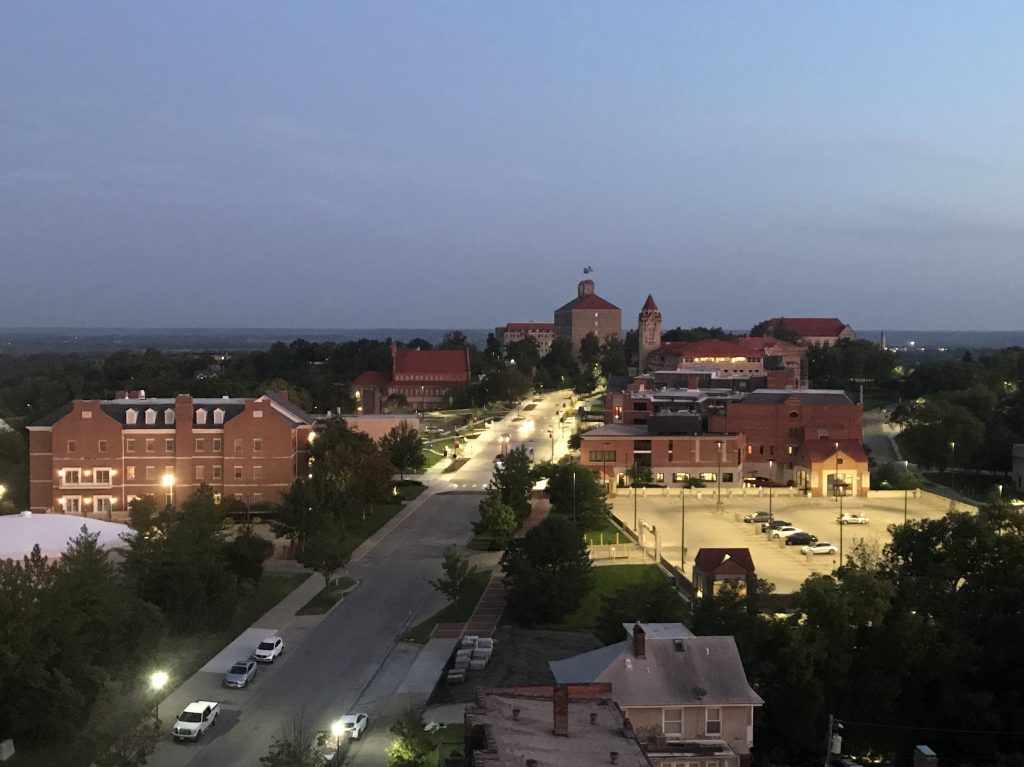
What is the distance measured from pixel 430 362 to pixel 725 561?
3127 inches

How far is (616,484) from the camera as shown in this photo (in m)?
57.8

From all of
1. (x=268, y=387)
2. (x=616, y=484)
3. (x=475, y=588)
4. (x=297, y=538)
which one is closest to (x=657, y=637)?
(x=475, y=588)

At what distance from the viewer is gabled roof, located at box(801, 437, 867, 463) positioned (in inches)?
2153

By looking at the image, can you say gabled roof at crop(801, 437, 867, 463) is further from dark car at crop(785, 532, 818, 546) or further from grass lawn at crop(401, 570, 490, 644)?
grass lawn at crop(401, 570, 490, 644)

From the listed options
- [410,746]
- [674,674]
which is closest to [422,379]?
[674,674]

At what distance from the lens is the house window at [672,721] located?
20359 mm

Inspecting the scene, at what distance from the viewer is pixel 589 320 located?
16862cm

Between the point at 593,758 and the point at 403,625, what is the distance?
50.2 ft

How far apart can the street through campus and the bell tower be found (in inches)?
3276

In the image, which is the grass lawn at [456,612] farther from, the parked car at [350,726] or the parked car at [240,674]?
the parked car at [350,726]

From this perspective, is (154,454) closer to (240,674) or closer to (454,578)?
(454,578)

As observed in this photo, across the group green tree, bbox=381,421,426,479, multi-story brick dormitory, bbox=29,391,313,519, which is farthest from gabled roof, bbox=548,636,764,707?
green tree, bbox=381,421,426,479

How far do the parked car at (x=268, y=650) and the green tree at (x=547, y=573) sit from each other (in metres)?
7.47

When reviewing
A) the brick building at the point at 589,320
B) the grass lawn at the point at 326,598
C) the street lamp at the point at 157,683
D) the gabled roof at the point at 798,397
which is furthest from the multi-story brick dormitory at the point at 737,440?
the brick building at the point at 589,320
